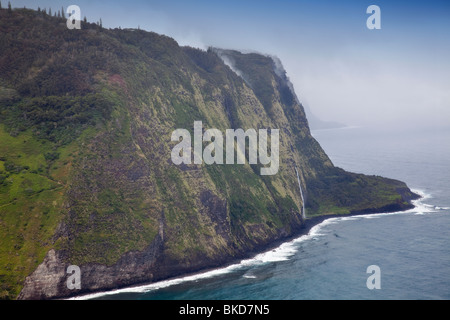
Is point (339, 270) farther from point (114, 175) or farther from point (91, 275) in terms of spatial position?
point (114, 175)

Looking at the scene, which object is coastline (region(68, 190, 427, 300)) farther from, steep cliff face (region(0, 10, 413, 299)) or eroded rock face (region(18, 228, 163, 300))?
steep cliff face (region(0, 10, 413, 299))

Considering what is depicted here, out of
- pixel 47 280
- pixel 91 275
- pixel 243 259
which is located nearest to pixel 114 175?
pixel 91 275

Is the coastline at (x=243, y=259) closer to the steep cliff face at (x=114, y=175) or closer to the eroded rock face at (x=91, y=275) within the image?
the eroded rock face at (x=91, y=275)

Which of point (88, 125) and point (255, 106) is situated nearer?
point (88, 125)

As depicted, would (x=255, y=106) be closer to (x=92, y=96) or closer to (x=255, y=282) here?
Answer: (x=92, y=96)

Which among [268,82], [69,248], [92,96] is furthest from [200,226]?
[268,82]

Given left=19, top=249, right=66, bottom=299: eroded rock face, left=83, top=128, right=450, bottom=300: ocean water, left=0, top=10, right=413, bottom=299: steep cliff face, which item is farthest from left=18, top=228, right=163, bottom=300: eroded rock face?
left=83, top=128, right=450, bottom=300: ocean water
